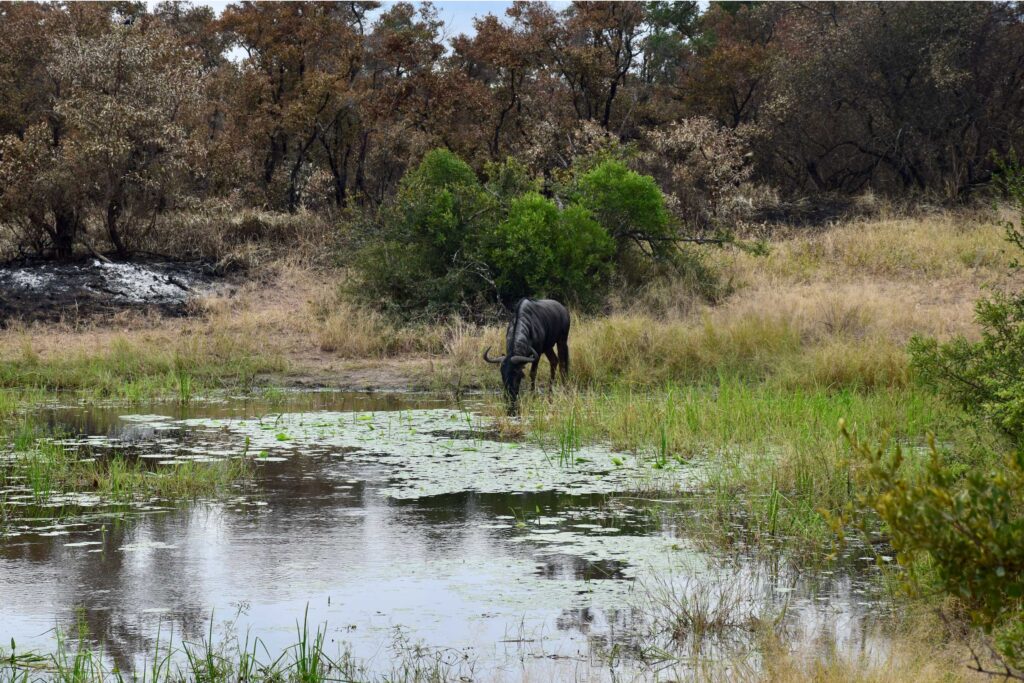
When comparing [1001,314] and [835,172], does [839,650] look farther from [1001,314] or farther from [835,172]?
Result: [835,172]

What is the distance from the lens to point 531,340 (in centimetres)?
1304

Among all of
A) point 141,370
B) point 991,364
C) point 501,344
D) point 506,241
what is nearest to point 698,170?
point 506,241

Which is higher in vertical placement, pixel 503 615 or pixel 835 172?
pixel 835 172

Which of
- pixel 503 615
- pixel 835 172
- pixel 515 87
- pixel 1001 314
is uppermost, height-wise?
pixel 515 87

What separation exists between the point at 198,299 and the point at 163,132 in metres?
3.93

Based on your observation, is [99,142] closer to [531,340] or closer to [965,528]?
[531,340]

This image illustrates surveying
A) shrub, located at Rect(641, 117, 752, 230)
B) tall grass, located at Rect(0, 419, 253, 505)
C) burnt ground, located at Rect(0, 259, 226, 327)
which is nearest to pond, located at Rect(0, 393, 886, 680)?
tall grass, located at Rect(0, 419, 253, 505)

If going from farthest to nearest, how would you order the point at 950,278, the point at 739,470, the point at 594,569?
the point at 950,278, the point at 739,470, the point at 594,569

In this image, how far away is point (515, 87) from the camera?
27578mm

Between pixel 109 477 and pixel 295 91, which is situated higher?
pixel 295 91

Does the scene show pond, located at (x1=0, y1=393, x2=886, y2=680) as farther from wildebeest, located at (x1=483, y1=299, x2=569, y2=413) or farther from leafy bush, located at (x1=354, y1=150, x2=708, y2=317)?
leafy bush, located at (x1=354, y1=150, x2=708, y2=317)

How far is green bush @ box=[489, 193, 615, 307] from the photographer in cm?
1808

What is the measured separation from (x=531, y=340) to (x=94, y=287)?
11.1m

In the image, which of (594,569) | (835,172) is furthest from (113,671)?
(835,172)
